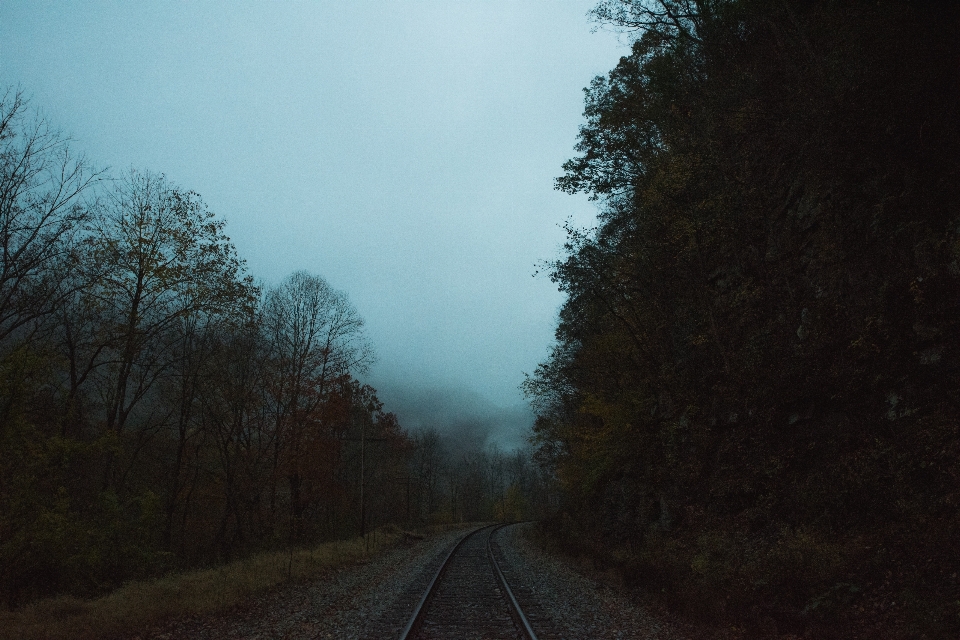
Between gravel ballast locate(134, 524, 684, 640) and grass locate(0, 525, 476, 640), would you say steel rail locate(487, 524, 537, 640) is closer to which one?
gravel ballast locate(134, 524, 684, 640)

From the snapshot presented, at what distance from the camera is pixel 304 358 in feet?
81.5

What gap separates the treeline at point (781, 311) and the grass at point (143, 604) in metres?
8.70

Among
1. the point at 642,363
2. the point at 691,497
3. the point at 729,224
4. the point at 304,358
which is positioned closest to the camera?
the point at 691,497

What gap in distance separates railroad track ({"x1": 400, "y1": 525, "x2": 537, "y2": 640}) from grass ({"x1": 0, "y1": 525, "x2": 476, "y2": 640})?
4.01 metres

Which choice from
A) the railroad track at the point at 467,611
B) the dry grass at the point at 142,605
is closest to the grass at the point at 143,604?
the dry grass at the point at 142,605

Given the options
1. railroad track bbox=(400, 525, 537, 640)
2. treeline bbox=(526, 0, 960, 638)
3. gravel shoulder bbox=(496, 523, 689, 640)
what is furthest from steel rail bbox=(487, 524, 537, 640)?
treeline bbox=(526, 0, 960, 638)

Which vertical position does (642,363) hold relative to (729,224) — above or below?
below

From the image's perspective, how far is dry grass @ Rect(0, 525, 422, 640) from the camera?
7.79 metres

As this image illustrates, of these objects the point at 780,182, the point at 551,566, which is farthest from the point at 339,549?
the point at 780,182

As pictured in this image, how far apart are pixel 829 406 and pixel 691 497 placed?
455cm

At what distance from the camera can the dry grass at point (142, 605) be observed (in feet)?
25.5

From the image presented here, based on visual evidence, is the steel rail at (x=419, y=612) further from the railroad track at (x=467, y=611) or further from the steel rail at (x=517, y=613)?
the steel rail at (x=517, y=613)

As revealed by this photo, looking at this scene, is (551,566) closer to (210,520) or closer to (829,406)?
(829,406)

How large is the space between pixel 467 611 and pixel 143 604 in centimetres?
593
